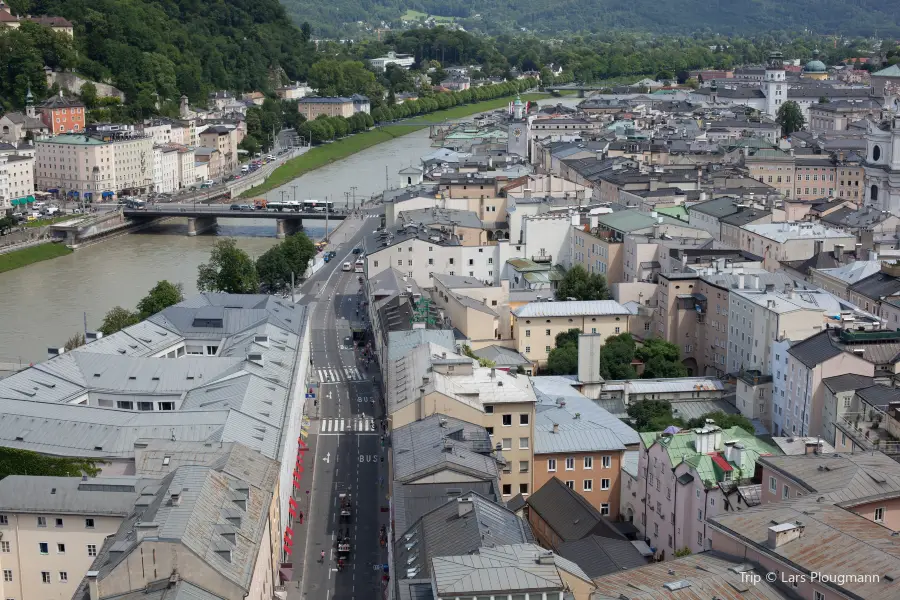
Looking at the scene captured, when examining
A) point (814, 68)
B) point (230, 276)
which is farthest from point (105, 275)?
point (814, 68)

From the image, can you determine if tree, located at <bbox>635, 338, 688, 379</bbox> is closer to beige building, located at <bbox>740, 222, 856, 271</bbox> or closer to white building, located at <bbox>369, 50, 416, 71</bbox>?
beige building, located at <bbox>740, 222, 856, 271</bbox>

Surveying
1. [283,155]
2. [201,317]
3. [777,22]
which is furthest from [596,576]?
[777,22]

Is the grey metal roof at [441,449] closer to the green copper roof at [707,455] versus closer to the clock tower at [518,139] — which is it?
the green copper roof at [707,455]

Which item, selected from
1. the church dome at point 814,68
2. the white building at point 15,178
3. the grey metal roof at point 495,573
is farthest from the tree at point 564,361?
the church dome at point 814,68

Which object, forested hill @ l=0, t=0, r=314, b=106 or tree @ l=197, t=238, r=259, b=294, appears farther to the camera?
forested hill @ l=0, t=0, r=314, b=106

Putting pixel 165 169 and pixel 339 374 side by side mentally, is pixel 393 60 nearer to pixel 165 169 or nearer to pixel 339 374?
pixel 165 169

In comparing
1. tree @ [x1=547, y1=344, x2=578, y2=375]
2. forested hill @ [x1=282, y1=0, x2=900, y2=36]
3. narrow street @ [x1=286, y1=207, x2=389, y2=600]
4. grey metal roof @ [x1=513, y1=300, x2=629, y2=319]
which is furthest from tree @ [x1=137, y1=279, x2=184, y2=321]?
forested hill @ [x1=282, y1=0, x2=900, y2=36]
